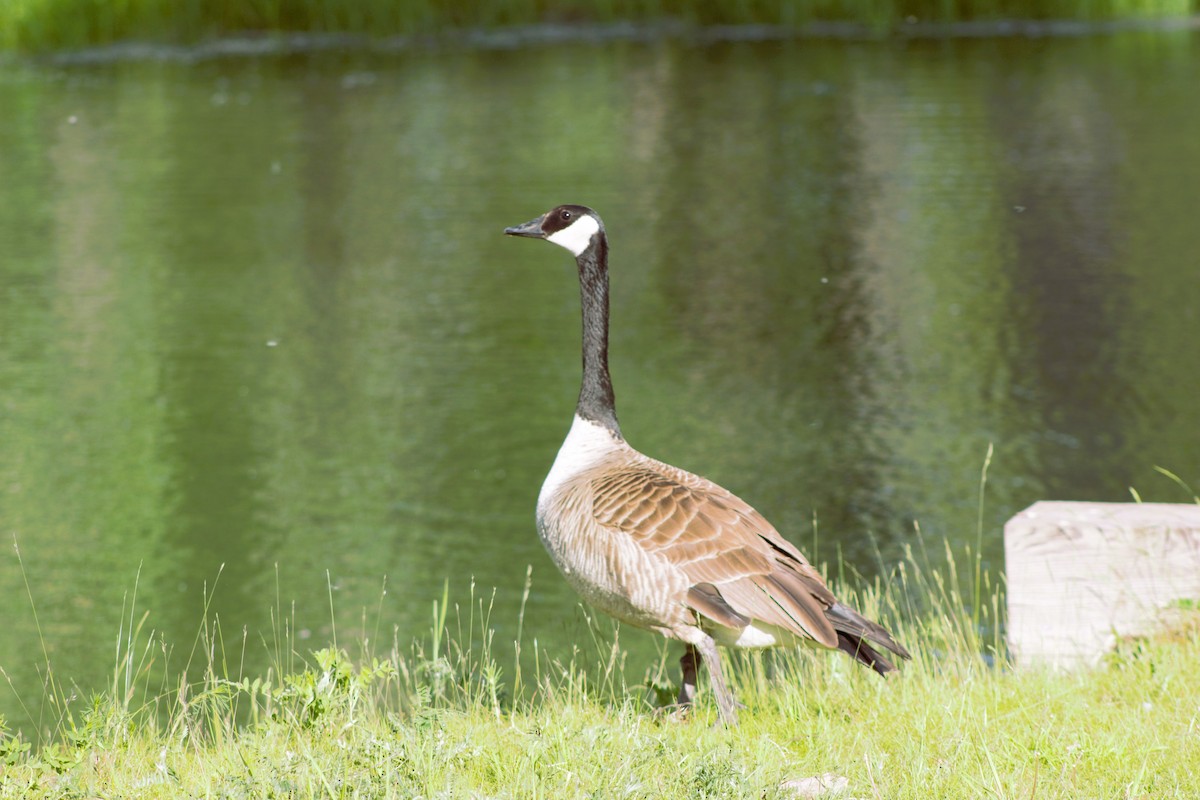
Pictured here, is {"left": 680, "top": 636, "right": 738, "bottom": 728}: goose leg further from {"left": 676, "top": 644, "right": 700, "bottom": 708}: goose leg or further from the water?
the water

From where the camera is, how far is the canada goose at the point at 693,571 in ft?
15.4

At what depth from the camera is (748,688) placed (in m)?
5.52

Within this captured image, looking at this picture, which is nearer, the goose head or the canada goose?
the canada goose

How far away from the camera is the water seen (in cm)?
941

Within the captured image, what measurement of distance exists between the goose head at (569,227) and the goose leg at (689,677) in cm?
174

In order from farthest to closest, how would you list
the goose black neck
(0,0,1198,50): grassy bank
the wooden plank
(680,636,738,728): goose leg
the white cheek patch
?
(0,0,1198,50): grassy bank → the white cheek patch → the goose black neck → the wooden plank → (680,636,738,728): goose leg

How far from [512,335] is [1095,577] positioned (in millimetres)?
9053

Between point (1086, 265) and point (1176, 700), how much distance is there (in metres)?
12.1

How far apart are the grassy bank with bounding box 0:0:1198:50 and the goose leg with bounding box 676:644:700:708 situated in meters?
35.3

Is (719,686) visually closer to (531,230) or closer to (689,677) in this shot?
(689,677)

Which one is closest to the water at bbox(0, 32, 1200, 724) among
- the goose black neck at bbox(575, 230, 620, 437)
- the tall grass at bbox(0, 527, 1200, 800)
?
the goose black neck at bbox(575, 230, 620, 437)

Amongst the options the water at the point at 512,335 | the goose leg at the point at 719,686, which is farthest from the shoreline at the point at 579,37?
the goose leg at the point at 719,686

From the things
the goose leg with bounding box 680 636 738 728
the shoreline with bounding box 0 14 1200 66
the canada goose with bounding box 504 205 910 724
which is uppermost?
the shoreline with bounding box 0 14 1200 66

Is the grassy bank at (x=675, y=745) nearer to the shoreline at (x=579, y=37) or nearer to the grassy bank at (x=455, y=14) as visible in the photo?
the shoreline at (x=579, y=37)
